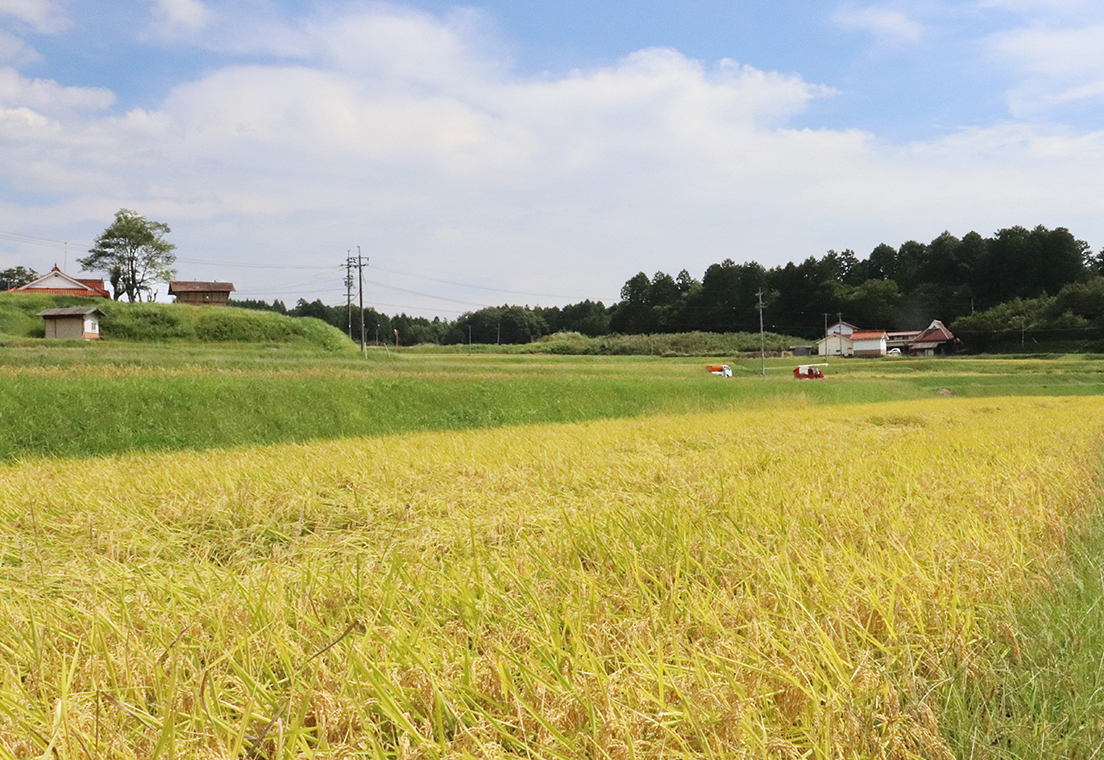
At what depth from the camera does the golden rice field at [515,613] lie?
6.57 ft

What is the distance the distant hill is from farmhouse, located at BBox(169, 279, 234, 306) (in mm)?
12377

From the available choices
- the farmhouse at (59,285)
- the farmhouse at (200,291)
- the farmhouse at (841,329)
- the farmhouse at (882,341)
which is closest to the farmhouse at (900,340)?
the farmhouse at (882,341)

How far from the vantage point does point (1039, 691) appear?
7.70 ft

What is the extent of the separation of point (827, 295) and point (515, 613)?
10669cm

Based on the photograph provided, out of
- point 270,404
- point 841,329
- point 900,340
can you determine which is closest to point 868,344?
point 841,329

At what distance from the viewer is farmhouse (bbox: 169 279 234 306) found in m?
64.2

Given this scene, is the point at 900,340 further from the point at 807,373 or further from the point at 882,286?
the point at 807,373

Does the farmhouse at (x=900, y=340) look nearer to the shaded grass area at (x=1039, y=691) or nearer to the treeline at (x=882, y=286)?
the treeline at (x=882, y=286)

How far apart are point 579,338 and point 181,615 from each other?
85.2 m

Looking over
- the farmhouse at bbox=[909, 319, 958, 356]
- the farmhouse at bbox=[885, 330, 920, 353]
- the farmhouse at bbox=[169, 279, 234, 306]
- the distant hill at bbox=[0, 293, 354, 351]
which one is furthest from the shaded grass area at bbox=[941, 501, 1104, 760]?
the farmhouse at bbox=[885, 330, 920, 353]

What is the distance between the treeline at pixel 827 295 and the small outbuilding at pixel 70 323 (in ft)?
146

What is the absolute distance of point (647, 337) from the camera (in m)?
83.9

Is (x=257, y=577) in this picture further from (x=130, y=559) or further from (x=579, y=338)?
(x=579, y=338)

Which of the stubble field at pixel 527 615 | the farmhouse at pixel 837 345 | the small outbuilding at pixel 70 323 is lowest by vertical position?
the stubble field at pixel 527 615
